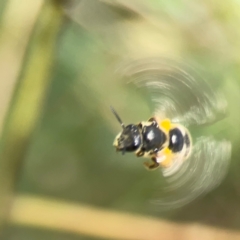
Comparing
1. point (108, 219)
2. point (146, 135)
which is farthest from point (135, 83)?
point (108, 219)

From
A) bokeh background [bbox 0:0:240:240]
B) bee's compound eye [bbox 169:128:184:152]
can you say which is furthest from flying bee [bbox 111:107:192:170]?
bokeh background [bbox 0:0:240:240]

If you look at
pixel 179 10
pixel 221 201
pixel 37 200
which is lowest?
pixel 221 201

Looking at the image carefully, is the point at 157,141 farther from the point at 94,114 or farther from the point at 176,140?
the point at 94,114

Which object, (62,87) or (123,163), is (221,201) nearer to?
(123,163)

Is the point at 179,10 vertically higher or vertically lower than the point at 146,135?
higher

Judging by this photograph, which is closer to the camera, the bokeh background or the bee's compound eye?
the bee's compound eye

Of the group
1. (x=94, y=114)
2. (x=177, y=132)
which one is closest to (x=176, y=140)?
(x=177, y=132)

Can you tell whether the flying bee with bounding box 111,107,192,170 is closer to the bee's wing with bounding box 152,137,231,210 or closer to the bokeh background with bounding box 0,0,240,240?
the bee's wing with bounding box 152,137,231,210
